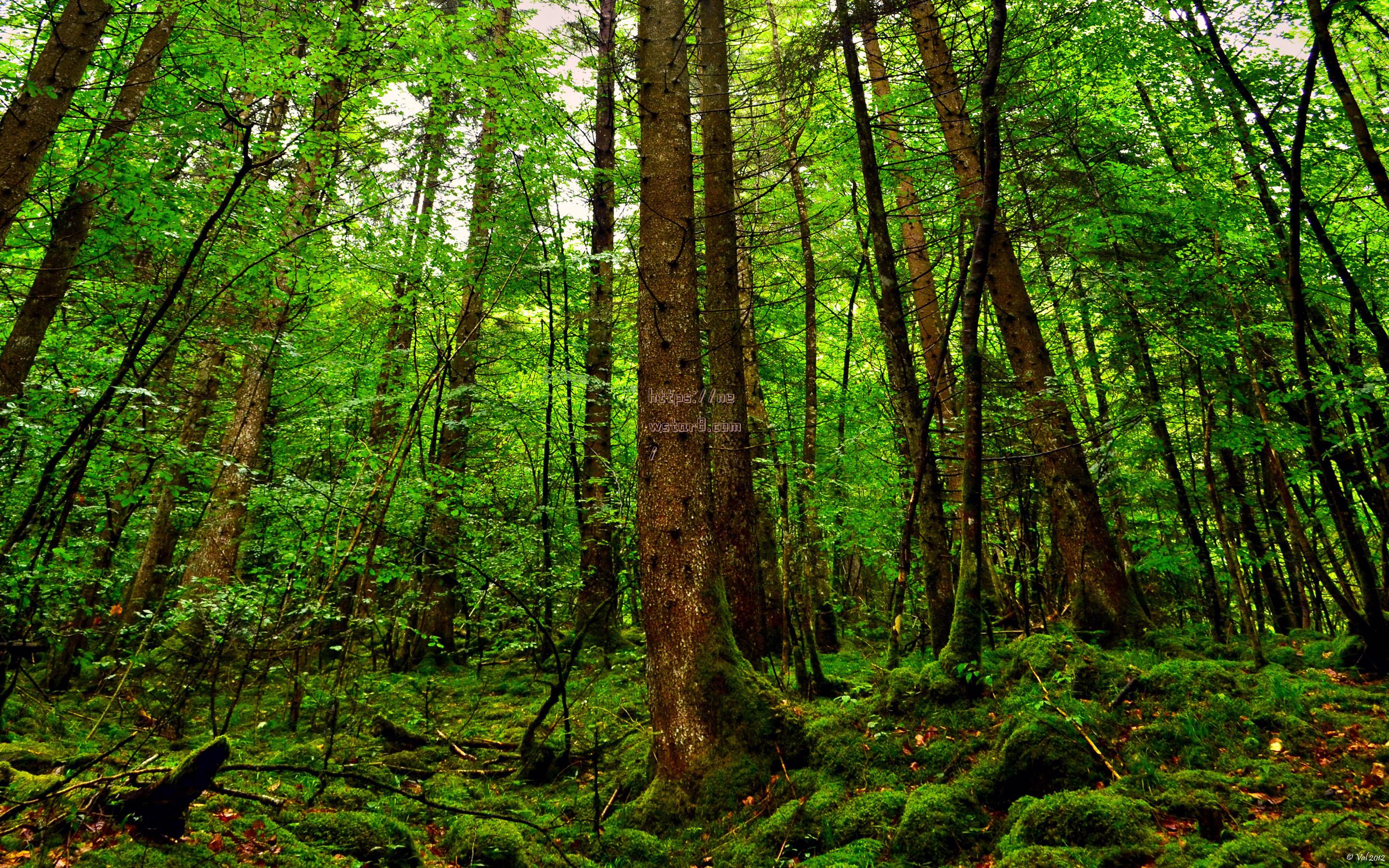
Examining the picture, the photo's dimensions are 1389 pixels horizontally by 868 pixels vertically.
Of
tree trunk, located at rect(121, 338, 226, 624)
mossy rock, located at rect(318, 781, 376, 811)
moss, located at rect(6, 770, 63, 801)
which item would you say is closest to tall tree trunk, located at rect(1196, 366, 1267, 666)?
mossy rock, located at rect(318, 781, 376, 811)

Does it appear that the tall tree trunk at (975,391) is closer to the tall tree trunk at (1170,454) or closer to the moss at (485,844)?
the moss at (485,844)

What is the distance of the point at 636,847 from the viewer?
3.96m

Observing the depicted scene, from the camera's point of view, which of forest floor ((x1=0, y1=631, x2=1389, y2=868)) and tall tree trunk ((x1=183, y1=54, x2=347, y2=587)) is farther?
tall tree trunk ((x1=183, y1=54, x2=347, y2=587))

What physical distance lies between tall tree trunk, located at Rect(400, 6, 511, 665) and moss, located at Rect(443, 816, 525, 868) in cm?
389

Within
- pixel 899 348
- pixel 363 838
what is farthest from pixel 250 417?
pixel 899 348

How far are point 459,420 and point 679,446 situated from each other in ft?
20.7

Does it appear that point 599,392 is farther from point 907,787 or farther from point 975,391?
point 907,787

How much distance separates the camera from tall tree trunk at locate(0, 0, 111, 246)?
4.86 meters

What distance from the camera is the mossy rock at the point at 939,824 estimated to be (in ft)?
10.9

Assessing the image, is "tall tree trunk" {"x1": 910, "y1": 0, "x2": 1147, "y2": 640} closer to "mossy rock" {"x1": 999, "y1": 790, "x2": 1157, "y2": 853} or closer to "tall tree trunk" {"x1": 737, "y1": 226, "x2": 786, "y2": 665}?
"tall tree trunk" {"x1": 737, "y1": 226, "x2": 786, "y2": 665}

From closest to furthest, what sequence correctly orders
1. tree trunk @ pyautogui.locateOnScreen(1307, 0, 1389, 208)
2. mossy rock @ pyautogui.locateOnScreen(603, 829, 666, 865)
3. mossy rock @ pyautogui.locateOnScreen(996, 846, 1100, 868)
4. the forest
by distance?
mossy rock @ pyautogui.locateOnScreen(996, 846, 1100, 868), tree trunk @ pyautogui.locateOnScreen(1307, 0, 1389, 208), the forest, mossy rock @ pyautogui.locateOnScreen(603, 829, 666, 865)

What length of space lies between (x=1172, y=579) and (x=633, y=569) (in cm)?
1135

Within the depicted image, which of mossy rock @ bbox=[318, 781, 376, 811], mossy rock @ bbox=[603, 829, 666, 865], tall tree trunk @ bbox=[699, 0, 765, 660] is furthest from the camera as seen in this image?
→ tall tree trunk @ bbox=[699, 0, 765, 660]

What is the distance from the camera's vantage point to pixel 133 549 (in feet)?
43.9
